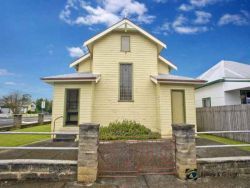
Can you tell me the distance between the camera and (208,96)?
15.5 metres

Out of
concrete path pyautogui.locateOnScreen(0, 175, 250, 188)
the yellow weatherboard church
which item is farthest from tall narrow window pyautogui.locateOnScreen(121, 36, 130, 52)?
concrete path pyautogui.locateOnScreen(0, 175, 250, 188)

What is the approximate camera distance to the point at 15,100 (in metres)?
53.7

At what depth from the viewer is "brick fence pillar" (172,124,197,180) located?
4.70 metres

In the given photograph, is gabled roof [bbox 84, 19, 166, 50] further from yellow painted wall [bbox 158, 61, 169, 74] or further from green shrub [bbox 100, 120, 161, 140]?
green shrub [bbox 100, 120, 161, 140]

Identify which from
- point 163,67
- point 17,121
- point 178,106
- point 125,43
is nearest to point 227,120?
point 178,106

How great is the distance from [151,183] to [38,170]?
9.81 ft

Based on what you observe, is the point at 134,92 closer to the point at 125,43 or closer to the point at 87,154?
the point at 125,43

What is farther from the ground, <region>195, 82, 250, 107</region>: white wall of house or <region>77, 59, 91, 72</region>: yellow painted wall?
<region>77, 59, 91, 72</region>: yellow painted wall

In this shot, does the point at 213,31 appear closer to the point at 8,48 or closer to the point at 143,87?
the point at 143,87

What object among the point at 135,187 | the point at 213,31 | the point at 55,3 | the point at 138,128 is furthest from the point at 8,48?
the point at 135,187

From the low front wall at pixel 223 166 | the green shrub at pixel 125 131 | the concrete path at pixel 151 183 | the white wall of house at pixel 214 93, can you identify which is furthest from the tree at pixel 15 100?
the low front wall at pixel 223 166

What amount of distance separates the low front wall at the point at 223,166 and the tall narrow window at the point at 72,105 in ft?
24.8

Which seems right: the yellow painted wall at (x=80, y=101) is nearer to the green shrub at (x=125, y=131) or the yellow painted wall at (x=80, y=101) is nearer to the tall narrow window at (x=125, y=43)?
the green shrub at (x=125, y=131)

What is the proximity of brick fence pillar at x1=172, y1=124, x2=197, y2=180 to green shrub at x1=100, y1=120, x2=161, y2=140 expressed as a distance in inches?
184
